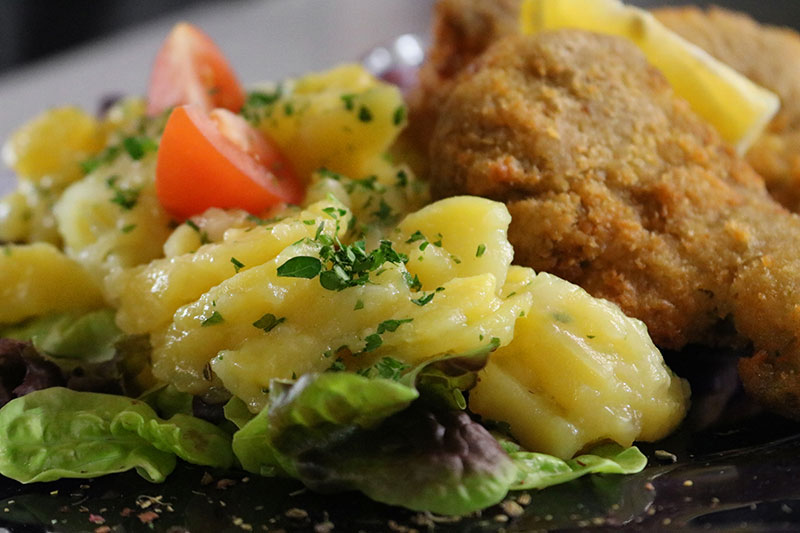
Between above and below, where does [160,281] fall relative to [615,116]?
below

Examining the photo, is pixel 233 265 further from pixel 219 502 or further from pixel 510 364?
pixel 510 364

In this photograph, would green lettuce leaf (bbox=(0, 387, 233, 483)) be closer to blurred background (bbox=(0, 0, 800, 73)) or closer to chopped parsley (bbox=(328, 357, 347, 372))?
chopped parsley (bbox=(328, 357, 347, 372))

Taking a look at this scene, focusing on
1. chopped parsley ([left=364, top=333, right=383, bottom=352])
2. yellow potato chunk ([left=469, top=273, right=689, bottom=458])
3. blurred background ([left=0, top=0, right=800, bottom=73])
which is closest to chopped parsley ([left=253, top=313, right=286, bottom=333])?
chopped parsley ([left=364, top=333, right=383, bottom=352])

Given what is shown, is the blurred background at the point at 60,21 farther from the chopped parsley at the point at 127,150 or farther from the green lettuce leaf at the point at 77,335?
the green lettuce leaf at the point at 77,335

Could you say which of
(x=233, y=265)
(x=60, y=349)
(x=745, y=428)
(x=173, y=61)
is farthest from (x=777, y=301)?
(x=173, y=61)

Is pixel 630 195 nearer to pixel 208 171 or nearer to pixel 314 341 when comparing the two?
pixel 314 341

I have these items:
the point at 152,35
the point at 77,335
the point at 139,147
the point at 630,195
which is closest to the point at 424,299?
the point at 630,195
